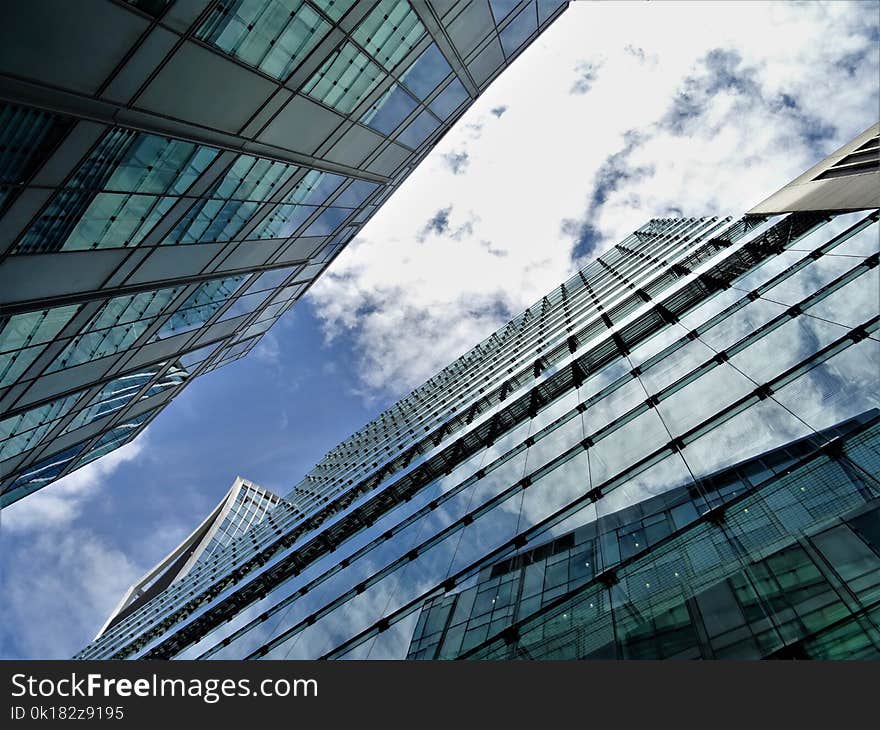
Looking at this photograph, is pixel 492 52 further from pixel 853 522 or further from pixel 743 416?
pixel 853 522

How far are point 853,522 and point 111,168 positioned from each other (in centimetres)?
1490

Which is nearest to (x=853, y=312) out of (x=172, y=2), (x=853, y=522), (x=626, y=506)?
(x=853, y=522)

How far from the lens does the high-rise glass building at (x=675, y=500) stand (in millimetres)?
5590

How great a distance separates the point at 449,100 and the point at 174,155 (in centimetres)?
1383

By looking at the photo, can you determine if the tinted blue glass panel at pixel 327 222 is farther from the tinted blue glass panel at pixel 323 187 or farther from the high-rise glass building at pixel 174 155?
the tinted blue glass panel at pixel 323 187

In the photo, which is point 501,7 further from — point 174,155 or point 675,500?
point 675,500

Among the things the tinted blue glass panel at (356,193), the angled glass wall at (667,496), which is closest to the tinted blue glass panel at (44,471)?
→ the angled glass wall at (667,496)

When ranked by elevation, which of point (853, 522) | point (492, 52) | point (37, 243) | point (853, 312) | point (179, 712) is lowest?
point (853, 522)

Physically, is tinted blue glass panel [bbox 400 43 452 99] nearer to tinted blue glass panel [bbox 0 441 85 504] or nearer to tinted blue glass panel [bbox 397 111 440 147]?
tinted blue glass panel [bbox 397 111 440 147]

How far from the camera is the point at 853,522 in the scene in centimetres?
542

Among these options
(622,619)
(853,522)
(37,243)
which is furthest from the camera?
(37,243)

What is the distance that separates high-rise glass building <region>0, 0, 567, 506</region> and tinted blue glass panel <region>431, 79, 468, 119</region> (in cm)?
12

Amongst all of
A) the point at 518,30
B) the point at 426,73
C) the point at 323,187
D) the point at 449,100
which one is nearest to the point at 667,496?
the point at 426,73

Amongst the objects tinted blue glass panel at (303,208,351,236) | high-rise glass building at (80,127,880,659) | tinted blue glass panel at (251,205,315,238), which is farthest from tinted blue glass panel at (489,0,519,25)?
high-rise glass building at (80,127,880,659)
